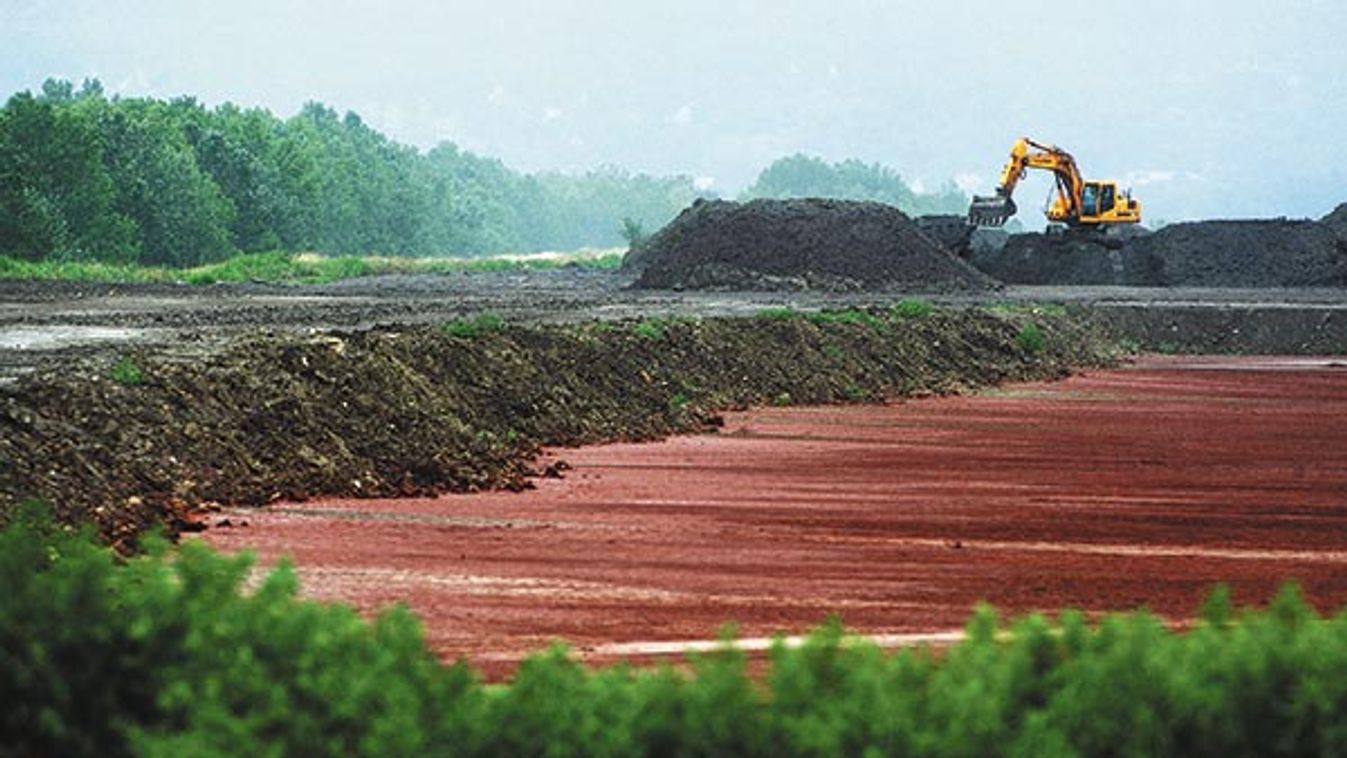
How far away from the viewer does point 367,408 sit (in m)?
25.0

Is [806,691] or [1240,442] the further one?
[1240,442]

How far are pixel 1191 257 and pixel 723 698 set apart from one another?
87813 mm

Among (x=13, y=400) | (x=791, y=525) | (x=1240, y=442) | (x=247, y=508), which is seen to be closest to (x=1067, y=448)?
(x=1240, y=442)

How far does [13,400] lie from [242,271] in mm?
79272

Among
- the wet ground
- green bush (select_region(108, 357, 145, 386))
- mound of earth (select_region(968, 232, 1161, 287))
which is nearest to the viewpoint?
green bush (select_region(108, 357, 145, 386))

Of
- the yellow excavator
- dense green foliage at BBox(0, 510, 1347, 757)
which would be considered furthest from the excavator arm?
dense green foliage at BBox(0, 510, 1347, 757)

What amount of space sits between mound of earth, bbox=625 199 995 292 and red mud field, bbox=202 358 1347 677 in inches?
1658

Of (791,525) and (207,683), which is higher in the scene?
(207,683)

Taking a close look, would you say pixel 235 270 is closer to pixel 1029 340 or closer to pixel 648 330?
pixel 1029 340

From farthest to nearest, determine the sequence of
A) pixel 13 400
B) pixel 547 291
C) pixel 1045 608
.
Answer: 1. pixel 547 291
2. pixel 13 400
3. pixel 1045 608

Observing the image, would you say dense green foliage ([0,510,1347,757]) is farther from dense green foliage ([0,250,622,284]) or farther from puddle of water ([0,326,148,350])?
dense green foliage ([0,250,622,284])

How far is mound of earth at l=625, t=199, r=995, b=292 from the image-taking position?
76.4 m

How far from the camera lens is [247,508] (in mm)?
21031

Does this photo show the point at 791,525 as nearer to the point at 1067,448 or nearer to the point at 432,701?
the point at 1067,448
